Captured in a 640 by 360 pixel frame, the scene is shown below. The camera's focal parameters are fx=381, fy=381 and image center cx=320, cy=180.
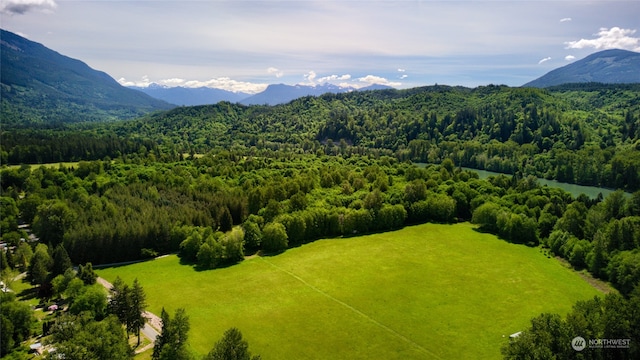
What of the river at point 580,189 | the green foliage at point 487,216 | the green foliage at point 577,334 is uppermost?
the green foliage at point 577,334

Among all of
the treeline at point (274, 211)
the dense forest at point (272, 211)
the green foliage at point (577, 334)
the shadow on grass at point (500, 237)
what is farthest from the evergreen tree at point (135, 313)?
the shadow on grass at point (500, 237)

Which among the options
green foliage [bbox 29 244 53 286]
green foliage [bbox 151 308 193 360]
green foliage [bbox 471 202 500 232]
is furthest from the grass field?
green foliage [bbox 29 244 53 286]

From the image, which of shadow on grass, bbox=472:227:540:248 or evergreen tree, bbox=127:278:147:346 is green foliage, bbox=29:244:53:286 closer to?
evergreen tree, bbox=127:278:147:346

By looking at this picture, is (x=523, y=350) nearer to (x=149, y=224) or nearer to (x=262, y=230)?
(x=262, y=230)

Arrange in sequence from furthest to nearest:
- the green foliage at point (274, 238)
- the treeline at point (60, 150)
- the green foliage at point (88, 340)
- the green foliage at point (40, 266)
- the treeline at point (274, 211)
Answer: the treeline at point (60, 150) → the green foliage at point (274, 238) → the treeline at point (274, 211) → the green foliage at point (40, 266) → the green foliage at point (88, 340)

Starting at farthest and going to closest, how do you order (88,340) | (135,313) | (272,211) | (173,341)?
(272,211)
(135,313)
(173,341)
(88,340)

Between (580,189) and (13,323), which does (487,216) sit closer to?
(580,189)

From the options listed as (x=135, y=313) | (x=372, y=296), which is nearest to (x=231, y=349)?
(x=135, y=313)

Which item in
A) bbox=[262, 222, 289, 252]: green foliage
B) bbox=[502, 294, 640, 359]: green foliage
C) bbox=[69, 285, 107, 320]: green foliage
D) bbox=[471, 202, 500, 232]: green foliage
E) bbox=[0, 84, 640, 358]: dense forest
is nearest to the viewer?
bbox=[502, 294, 640, 359]: green foliage

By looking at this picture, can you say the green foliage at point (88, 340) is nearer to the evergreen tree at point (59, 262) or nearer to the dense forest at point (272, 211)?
the dense forest at point (272, 211)
